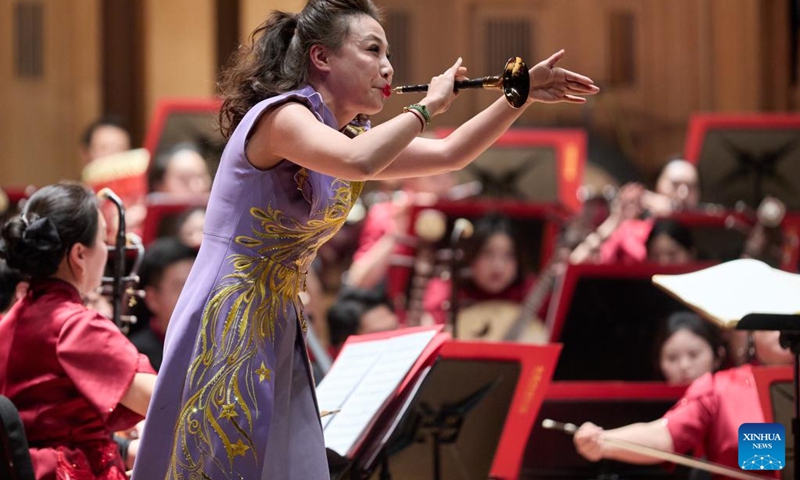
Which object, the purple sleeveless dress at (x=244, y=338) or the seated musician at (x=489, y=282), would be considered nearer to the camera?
the purple sleeveless dress at (x=244, y=338)

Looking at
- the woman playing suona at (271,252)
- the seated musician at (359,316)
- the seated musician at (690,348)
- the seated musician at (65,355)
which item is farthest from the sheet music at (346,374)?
the seated musician at (359,316)

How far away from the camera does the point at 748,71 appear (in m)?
8.94

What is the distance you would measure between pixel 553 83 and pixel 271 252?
2.19 feet

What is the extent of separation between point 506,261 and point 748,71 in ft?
13.7

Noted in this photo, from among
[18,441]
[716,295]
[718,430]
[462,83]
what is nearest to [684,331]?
[718,430]

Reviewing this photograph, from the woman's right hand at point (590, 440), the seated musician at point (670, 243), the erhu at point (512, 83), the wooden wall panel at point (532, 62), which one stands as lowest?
the woman's right hand at point (590, 440)

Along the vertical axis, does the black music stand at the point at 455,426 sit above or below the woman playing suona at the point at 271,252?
below

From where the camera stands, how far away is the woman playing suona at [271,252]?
7.11ft

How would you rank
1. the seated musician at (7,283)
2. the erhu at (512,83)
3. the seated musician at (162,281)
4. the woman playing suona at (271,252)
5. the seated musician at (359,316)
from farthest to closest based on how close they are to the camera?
the seated musician at (359,316) → the seated musician at (162,281) → the seated musician at (7,283) → the erhu at (512,83) → the woman playing suona at (271,252)

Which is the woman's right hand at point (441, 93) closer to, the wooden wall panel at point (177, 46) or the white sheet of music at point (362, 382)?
the white sheet of music at point (362, 382)

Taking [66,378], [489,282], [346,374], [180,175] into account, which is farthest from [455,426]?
[180,175]

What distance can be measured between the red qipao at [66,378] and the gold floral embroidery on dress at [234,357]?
15.9 inches

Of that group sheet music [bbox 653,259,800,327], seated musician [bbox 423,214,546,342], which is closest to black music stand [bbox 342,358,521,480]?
sheet music [bbox 653,259,800,327]

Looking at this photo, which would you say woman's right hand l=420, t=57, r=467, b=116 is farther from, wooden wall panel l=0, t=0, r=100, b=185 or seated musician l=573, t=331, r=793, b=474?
wooden wall panel l=0, t=0, r=100, b=185
